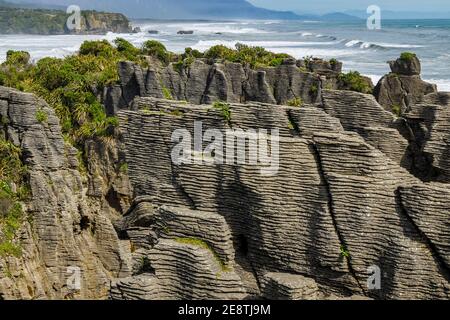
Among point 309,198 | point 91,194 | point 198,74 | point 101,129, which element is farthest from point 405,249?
point 198,74

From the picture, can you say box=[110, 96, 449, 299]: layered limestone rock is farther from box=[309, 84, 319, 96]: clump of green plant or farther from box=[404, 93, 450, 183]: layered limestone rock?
box=[309, 84, 319, 96]: clump of green plant

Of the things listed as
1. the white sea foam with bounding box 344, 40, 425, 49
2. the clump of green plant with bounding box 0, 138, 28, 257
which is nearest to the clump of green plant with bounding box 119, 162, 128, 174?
the clump of green plant with bounding box 0, 138, 28, 257

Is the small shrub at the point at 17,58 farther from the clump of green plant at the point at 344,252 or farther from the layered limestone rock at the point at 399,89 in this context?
the clump of green plant at the point at 344,252

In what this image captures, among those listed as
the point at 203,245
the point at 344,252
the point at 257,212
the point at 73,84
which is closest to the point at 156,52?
the point at 73,84

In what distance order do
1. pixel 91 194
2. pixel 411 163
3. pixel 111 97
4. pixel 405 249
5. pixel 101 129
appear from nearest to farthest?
1. pixel 405 249
2. pixel 411 163
3. pixel 91 194
4. pixel 101 129
5. pixel 111 97

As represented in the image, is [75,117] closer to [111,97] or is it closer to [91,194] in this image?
[111,97]

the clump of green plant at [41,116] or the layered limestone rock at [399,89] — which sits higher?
the clump of green plant at [41,116]

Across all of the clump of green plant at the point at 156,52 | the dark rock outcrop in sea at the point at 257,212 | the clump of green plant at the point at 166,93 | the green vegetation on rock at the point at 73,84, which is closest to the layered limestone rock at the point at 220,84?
the clump of green plant at the point at 166,93
